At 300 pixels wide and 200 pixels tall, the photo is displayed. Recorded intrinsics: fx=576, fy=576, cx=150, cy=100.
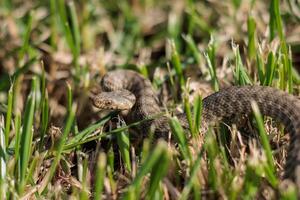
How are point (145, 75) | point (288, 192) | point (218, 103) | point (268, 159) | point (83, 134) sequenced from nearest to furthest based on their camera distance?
point (288, 192)
point (268, 159)
point (83, 134)
point (218, 103)
point (145, 75)

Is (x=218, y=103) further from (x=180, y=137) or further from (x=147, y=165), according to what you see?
(x=147, y=165)

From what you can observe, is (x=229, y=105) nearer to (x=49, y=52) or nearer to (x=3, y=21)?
(x=49, y=52)

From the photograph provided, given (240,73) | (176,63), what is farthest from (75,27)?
(240,73)

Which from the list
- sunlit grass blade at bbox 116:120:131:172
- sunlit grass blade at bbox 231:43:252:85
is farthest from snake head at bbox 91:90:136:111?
sunlit grass blade at bbox 231:43:252:85

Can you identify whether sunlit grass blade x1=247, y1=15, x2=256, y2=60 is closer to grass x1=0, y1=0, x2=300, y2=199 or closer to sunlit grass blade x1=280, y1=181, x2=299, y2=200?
grass x1=0, y1=0, x2=300, y2=199

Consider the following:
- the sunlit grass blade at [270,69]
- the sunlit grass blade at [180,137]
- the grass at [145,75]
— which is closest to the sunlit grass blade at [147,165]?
the grass at [145,75]
